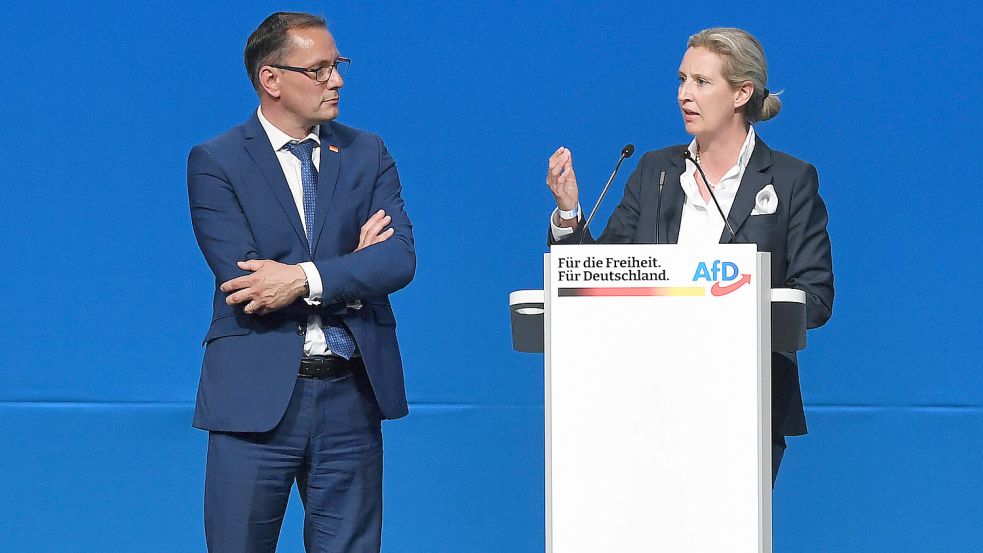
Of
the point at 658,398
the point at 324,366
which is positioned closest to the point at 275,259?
the point at 324,366

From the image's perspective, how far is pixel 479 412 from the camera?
4.48m

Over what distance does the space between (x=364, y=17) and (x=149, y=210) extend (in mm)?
986

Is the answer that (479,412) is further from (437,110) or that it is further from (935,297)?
(935,297)

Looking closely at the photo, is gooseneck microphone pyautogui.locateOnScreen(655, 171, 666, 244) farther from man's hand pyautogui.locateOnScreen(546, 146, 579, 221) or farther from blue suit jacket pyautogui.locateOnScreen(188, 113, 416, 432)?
blue suit jacket pyautogui.locateOnScreen(188, 113, 416, 432)

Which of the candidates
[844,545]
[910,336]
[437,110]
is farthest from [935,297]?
[437,110]

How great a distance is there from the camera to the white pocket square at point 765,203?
9.43 feet

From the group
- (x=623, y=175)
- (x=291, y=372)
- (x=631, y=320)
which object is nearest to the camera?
(x=631, y=320)

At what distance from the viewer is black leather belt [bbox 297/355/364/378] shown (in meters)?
2.85

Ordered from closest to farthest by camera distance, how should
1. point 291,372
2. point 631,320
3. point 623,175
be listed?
point 631,320 < point 291,372 < point 623,175

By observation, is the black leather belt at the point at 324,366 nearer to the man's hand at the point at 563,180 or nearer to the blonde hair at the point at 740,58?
the man's hand at the point at 563,180

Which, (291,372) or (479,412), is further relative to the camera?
(479,412)

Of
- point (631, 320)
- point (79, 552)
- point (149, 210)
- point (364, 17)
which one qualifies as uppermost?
point (364, 17)

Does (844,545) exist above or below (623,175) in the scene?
below

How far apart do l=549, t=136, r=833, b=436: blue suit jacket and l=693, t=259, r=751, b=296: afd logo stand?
18.3 inches
